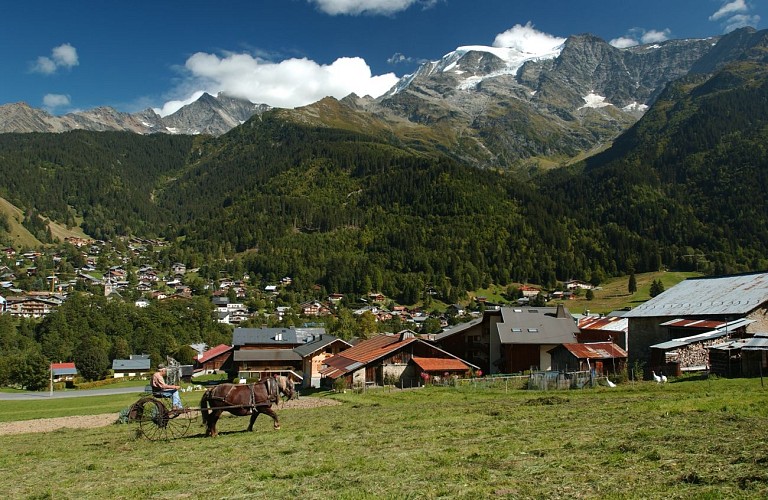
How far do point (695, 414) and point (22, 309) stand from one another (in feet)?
614

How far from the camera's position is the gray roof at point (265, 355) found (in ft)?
307

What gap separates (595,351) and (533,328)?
1251 cm

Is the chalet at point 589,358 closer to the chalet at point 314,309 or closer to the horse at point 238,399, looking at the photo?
the horse at point 238,399

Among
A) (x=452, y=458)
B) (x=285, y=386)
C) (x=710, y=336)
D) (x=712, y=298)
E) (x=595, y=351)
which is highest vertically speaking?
(x=712, y=298)

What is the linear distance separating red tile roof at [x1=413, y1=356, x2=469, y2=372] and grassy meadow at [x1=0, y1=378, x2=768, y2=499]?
33694mm

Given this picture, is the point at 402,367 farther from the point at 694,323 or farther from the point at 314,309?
the point at 314,309

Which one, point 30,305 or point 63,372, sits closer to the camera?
point 63,372

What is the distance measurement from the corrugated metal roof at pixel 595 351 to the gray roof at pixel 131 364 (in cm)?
8758

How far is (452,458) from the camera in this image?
40.4 feet

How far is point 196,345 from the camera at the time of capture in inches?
5177

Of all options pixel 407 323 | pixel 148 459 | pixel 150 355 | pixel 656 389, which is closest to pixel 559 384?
pixel 656 389

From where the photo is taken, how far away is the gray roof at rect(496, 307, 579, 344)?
194ft

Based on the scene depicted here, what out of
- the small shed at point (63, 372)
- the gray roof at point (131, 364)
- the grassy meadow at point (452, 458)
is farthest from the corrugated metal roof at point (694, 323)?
the gray roof at point (131, 364)

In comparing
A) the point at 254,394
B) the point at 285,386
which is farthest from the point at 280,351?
the point at 254,394
